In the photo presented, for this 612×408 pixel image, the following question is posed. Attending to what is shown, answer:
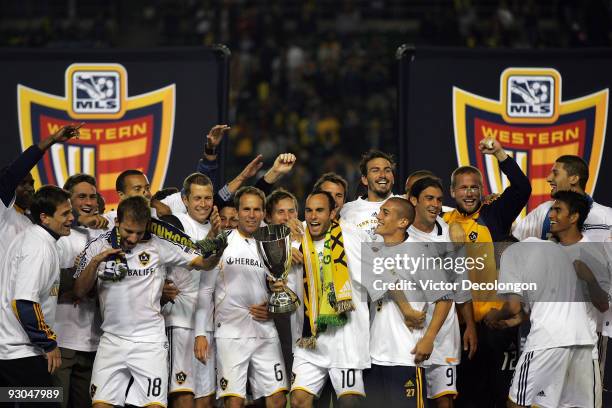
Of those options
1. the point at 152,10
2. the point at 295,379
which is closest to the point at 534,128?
the point at 295,379

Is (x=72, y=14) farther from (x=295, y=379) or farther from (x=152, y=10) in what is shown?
(x=295, y=379)

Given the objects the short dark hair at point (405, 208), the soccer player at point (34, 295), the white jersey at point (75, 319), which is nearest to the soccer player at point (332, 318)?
the short dark hair at point (405, 208)

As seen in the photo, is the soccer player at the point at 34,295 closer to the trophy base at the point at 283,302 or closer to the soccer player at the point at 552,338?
the trophy base at the point at 283,302

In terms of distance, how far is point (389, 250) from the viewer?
7348 mm

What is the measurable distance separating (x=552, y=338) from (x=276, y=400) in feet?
7.16

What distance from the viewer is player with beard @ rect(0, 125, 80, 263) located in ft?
23.5

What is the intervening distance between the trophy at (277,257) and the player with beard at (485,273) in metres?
1.48

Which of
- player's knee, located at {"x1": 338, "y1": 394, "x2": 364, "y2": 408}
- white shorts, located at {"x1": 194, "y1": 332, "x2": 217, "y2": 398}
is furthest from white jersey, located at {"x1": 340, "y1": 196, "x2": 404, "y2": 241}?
white shorts, located at {"x1": 194, "y1": 332, "x2": 217, "y2": 398}

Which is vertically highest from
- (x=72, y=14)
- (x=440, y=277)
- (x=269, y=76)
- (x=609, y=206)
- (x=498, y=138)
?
(x=72, y=14)

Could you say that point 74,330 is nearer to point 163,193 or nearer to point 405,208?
point 163,193

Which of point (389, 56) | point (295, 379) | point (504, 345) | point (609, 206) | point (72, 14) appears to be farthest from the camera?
point (72, 14)

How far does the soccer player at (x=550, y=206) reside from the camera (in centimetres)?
794

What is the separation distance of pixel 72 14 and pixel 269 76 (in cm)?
491

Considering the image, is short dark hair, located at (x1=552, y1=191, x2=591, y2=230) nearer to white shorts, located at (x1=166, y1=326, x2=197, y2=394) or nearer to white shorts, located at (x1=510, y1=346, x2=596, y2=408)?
white shorts, located at (x1=510, y1=346, x2=596, y2=408)
